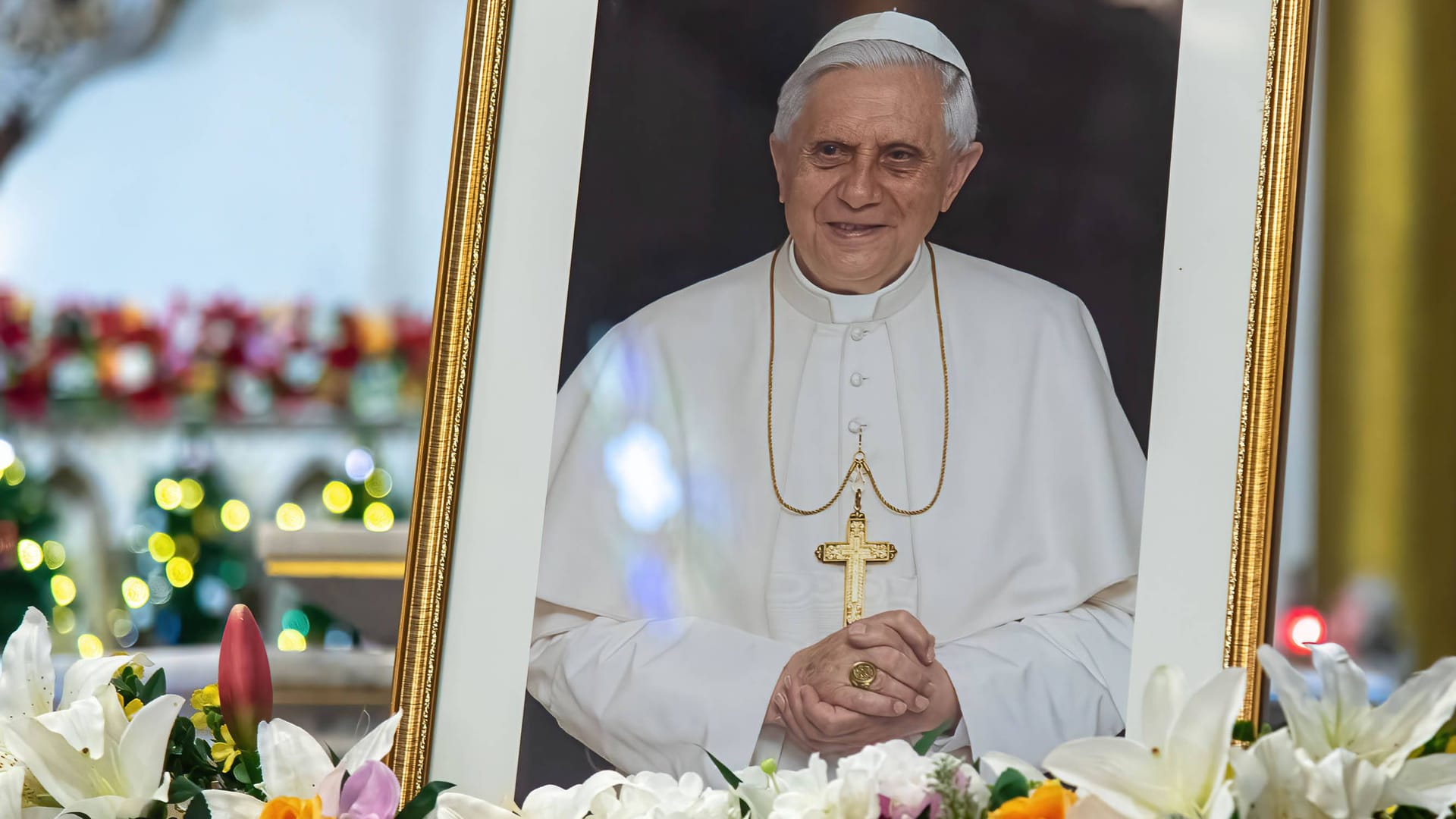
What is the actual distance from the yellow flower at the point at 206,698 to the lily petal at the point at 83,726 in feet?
0.55

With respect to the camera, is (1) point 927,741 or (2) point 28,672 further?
(2) point 28,672

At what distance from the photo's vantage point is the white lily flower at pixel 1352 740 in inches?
38.3

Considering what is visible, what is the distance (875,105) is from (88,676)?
3.13ft

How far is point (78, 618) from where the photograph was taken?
58.4 inches

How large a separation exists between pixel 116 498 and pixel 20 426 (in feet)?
0.48

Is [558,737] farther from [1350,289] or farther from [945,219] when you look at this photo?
[1350,289]

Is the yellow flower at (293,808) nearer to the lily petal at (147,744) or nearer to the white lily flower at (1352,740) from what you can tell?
the lily petal at (147,744)

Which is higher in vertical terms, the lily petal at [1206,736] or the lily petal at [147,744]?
the lily petal at [1206,736]

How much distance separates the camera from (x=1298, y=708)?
101cm

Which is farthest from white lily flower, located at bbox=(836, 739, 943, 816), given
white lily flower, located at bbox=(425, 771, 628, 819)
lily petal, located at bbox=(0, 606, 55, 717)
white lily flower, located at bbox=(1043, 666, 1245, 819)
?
lily petal, located at bbox=(0, 606, 55, 717)

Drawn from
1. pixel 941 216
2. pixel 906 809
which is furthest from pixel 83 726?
pixel 941 216

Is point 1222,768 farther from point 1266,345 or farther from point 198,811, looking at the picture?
point 198,811

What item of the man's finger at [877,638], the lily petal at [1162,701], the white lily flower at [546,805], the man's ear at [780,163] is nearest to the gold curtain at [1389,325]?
the lily petal at [1162,701]

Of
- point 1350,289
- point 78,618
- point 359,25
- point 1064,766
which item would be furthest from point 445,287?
point 1350,289
